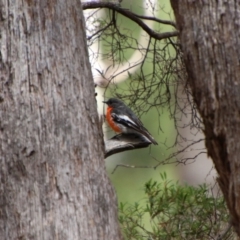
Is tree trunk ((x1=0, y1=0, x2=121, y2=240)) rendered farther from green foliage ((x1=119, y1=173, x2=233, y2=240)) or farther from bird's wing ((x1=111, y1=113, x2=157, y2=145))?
bird's wing ((x1=111, y1=113, x2=157, y2=145))

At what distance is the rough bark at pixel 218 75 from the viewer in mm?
3996

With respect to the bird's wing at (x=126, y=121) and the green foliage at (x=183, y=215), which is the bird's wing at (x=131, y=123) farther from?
the green foliage at (x=183, y=215)

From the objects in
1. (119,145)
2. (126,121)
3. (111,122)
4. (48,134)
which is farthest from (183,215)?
(111,122)

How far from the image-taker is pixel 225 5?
404 cm

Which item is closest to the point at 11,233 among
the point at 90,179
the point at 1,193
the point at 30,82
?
the point at 1,193

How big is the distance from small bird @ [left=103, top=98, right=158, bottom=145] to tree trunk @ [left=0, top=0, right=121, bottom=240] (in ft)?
10.0

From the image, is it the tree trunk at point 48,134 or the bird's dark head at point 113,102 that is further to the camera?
the bird's dark head at point 113,102

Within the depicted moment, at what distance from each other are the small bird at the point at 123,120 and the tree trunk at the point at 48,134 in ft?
10.0

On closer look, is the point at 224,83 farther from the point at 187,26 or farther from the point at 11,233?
the point at 11,233

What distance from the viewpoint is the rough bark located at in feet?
13.1

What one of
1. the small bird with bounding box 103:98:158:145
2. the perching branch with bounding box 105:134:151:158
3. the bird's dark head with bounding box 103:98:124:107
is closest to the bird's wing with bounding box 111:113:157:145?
the small bird with bounding box 103:98:158:145

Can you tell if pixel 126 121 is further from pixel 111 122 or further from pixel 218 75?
pixel 218 75

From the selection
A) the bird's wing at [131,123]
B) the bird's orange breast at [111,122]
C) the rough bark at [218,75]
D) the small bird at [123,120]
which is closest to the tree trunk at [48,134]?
the rough bark at [218,75]

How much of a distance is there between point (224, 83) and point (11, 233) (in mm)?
1734
